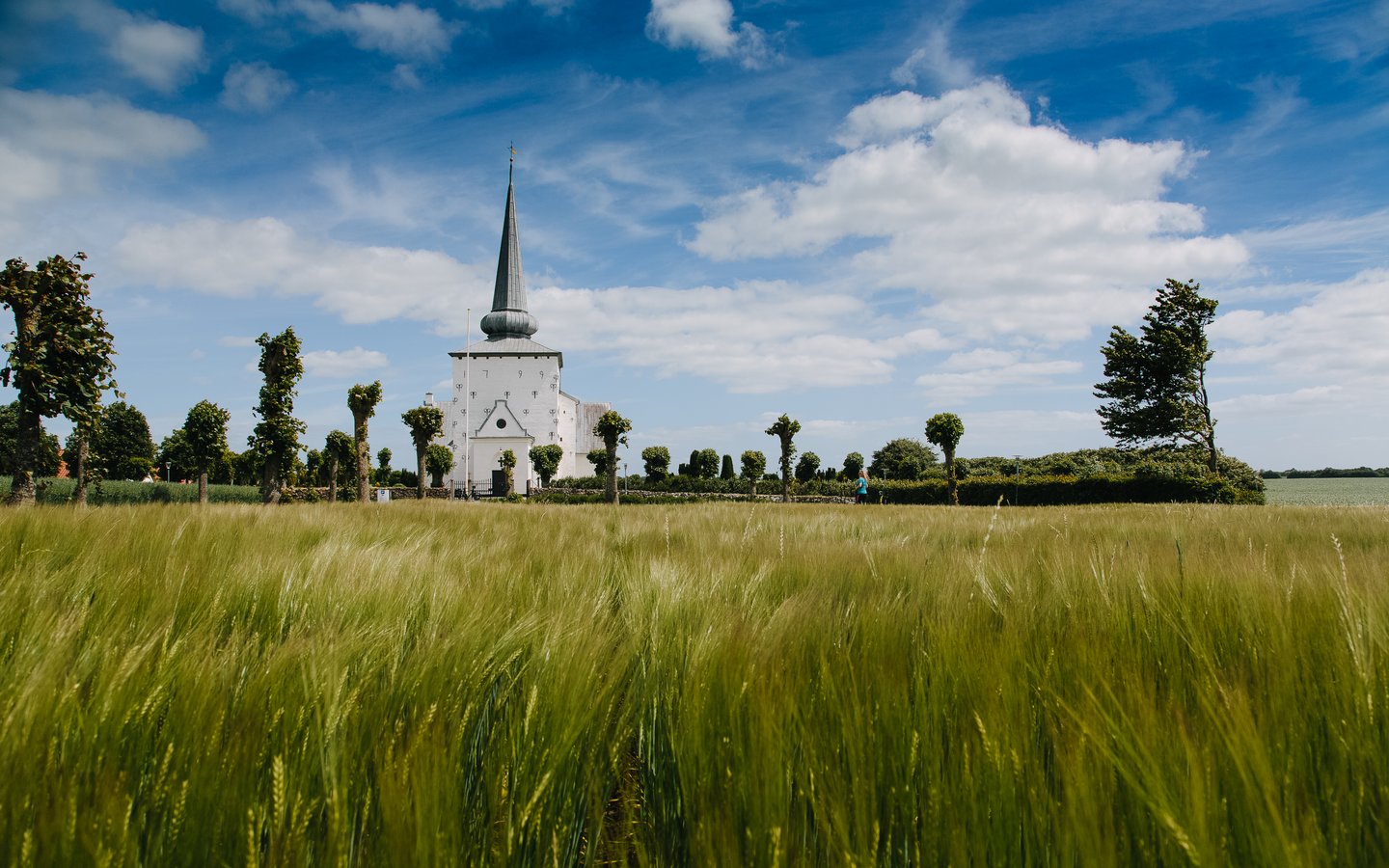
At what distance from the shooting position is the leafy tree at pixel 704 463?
6731 centimetres

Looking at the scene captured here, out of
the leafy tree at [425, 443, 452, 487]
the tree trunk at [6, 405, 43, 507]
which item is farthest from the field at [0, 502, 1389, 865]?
the leafy tree at [425, 443, 452, 487]

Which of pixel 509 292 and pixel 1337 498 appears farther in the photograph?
pixel 509 292

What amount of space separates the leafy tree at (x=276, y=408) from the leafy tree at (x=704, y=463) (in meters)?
51.1

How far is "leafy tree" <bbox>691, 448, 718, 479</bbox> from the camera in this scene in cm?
6731

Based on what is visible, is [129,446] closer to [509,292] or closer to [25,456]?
[509,292]

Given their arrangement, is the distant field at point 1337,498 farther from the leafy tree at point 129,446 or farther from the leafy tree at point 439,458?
the leafy tree at point 129,446

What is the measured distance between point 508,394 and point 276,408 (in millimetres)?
51480

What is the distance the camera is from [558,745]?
0.94 metres

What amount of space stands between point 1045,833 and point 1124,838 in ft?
0.35

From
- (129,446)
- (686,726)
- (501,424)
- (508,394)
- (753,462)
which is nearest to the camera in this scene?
(686,726)

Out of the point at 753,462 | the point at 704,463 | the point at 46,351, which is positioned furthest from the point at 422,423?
the point at 704,463

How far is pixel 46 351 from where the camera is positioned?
8328 mm

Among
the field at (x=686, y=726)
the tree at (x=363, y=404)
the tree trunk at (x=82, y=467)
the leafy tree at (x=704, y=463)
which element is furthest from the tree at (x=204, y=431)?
the leafy tree at (x=704, y=463)

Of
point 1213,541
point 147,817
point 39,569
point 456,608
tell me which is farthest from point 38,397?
point 1213,541
